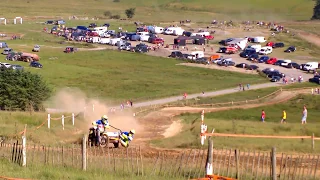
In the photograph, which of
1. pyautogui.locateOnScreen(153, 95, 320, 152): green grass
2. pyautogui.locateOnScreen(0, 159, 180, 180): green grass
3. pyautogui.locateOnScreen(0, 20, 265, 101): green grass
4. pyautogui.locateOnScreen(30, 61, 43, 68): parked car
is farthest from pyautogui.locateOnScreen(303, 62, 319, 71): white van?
pyautogui.locateOnScreen(0, 159, 180, 180): green grass

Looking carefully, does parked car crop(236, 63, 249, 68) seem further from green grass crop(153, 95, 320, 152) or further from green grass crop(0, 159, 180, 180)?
green grass crop(0, 159, 180, 180)

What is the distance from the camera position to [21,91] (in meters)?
40.8

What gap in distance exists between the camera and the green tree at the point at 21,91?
4047cm

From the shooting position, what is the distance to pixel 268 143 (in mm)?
27000

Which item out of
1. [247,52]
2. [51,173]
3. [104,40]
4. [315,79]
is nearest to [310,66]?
[315,79]

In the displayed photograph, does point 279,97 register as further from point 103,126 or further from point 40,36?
point 40,36

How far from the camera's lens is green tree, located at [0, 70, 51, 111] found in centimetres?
4047

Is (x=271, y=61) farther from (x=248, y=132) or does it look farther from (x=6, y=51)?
(x=248, y=132)

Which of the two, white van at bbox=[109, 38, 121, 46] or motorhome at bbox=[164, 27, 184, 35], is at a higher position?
motorhome at bbox=[164, 27, 184, 35]

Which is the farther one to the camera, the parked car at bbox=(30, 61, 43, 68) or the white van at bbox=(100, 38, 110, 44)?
the white van at bbox=(100, 38, 110, 44)

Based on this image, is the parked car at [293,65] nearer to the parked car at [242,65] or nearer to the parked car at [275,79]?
the parked car at [242,65]

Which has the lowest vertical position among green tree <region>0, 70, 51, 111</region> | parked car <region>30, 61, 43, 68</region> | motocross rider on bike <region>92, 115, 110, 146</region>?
parked car <region>30, 61, 43, 68</region>

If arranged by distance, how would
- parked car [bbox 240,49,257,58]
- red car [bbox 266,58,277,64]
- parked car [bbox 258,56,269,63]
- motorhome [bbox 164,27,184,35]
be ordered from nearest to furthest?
red car [bbox 266,58,277,64] < parked car [bbox 258,56,269,63] < parked car [bbox 240,49,257,58] < motorhome [bbox 164,27,184,35]

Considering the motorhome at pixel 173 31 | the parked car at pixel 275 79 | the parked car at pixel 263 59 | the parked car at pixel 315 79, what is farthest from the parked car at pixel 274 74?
the motorhome at pixel 173 31
